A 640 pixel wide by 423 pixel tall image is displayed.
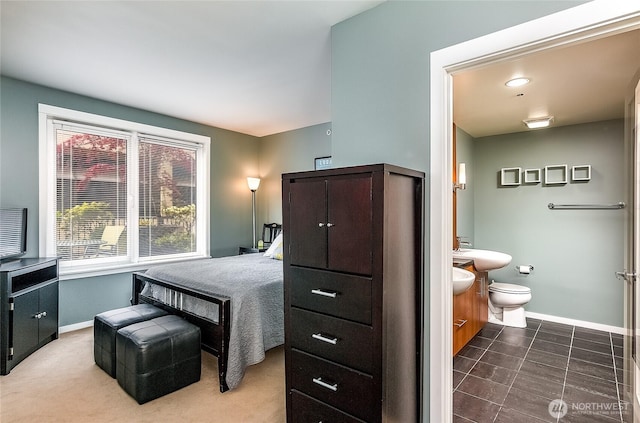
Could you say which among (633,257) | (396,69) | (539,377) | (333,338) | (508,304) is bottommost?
(539,377)

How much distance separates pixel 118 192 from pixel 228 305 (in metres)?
2.54

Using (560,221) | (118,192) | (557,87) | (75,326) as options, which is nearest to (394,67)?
(557,87)

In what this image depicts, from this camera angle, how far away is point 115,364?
2.48m

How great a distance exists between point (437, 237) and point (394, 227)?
0.34 metres

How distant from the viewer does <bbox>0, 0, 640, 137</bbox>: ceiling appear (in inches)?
78.0

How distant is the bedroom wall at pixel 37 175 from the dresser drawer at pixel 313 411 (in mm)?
3163

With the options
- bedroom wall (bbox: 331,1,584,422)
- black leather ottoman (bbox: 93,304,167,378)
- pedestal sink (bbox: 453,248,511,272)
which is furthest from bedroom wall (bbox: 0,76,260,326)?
pedestal sink (bbox: 453,248,511,272)

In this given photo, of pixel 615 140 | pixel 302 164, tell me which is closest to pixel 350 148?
pixel 302 164

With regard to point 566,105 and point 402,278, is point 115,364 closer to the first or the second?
point 402,278

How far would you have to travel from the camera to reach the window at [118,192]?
11.1 feet

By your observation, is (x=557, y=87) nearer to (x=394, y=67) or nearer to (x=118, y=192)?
(x=394, y=67)

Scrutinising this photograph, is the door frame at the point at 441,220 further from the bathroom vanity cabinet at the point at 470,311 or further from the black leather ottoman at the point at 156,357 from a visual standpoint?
the black leather ottoman at the point at 156,357

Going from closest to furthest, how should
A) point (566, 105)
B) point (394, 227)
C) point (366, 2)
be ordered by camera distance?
point (394, 227), point (366, 2), point (566, 105)

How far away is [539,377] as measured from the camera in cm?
249
